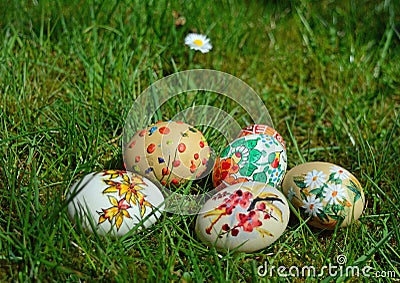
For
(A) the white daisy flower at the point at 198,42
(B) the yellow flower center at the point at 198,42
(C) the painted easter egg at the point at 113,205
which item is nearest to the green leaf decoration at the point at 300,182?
(C) the painted easter egg at the point at 113,205

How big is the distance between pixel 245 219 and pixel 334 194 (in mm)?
345

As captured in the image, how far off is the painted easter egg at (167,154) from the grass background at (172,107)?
0.15 metres

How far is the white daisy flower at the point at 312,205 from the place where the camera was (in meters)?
1.99

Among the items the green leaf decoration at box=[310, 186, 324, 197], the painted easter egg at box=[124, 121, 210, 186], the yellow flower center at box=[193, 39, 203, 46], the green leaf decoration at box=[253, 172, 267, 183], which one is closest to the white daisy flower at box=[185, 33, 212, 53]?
the yellow flower center at box=[193, 39, 203, 46]

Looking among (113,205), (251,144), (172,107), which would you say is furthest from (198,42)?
(113,205)

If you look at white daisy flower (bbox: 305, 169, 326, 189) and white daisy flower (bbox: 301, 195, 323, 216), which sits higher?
white daisy flower (bbox: 305, 169, 326, 189)

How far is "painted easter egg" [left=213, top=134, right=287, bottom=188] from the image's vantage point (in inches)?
79.7

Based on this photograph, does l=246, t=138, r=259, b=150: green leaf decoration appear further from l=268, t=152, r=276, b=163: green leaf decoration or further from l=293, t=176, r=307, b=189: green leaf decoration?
l=293, t=176, r=307, b=189: green leaf decoration

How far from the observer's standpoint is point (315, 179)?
6.59 ft

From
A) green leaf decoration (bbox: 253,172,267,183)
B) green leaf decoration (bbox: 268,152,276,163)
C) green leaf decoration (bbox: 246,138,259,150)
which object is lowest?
green leaf decoration (bbox: 253,172,267,183)

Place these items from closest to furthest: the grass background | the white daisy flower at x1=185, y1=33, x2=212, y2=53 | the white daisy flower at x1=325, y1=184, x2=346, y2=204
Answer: the grass background < the white daisy flower at x1=325, y1=184, x2=346, y2=204 < the white daisy flower at x1=185, y1=33, x2=212, y2=53

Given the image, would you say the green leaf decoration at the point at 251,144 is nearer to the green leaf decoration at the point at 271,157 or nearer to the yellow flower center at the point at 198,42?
the green leaf decoration at the point at 271,157

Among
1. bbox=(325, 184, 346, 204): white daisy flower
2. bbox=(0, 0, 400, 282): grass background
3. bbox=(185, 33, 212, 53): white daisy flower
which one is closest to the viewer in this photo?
bbox=(0, 0, 400, 282): grass background

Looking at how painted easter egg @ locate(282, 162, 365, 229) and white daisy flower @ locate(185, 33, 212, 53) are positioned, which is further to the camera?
white daisy flower @ locate(185, 33, 212, 53)
